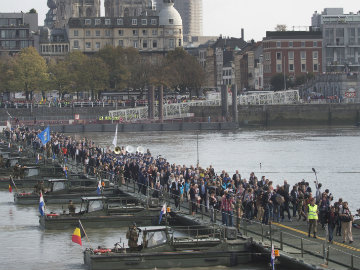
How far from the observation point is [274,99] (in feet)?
476

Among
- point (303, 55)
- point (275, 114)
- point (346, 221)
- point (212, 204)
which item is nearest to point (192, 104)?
point (275, 114)

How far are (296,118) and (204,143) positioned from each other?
38721 millimetres

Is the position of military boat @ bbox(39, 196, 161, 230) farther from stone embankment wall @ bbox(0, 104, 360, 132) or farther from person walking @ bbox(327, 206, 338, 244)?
stone embankment wall @ bbox(0, 104, 360, 132)

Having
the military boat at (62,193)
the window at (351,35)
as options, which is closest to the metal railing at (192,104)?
the window at (351,35)

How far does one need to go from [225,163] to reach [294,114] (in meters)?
62.1

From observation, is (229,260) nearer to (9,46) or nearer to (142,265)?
(142,265)

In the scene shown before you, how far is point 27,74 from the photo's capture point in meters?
153

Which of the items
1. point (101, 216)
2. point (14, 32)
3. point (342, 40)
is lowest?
point (101, 216)

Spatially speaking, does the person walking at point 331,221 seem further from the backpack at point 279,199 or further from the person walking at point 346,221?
the backpack at point 279,199

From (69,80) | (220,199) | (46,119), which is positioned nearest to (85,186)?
(220,199)

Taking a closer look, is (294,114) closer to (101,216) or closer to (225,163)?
(225,163)

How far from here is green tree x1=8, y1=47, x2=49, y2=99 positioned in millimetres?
152375

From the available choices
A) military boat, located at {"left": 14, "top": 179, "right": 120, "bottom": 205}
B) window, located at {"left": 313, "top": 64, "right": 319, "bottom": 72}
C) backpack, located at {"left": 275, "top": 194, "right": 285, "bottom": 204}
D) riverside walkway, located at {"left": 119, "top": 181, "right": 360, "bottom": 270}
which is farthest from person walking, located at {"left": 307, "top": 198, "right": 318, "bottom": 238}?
window, located at {"left": 313, "top": 64, "right": 319, "bottom": 72}

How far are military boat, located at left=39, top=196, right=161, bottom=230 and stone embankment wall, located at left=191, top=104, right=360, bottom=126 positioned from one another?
3940 inches
